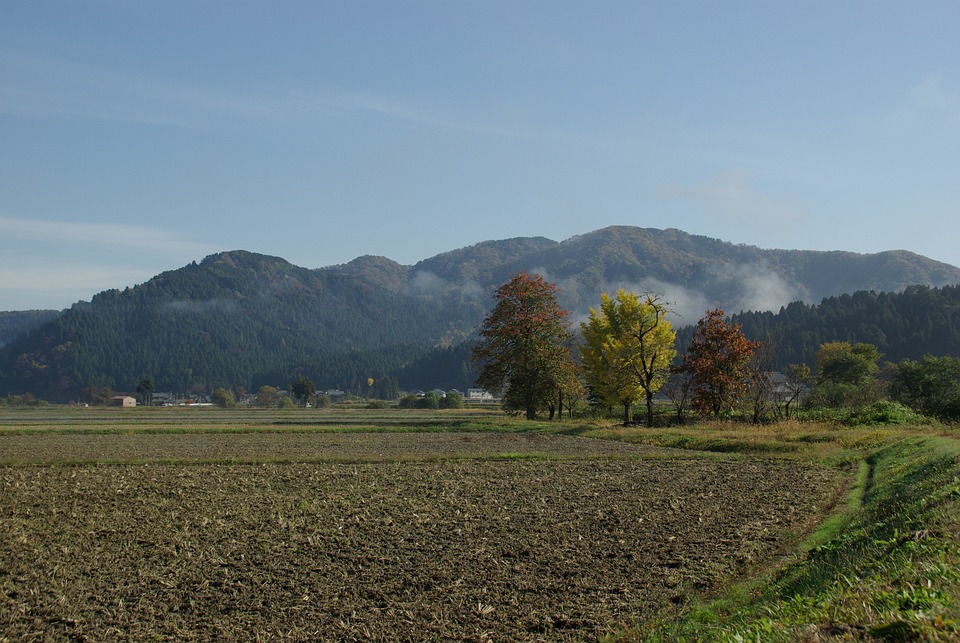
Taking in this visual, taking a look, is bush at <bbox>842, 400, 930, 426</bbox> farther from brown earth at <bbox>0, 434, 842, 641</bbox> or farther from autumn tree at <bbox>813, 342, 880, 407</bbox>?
brown earth at <bbox>0, 434, 842, 641</bbox>

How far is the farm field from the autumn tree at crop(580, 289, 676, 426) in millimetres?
25360

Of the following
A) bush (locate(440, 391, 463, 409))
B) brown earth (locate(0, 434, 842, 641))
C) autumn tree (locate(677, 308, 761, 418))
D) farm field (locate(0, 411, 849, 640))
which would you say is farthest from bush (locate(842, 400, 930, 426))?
bush (locate(440, 391, 463, 409))

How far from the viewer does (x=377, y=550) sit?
14.0 meters

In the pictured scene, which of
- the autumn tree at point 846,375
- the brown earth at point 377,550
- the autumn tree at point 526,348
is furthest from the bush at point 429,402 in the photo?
the brown earth at point 377,550

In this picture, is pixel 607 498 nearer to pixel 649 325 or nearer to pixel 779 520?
pixel 779 520

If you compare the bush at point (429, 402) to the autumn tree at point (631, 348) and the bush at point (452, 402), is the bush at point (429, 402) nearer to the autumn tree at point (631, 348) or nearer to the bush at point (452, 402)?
the bush at point (452, 402)

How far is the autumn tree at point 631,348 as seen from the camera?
54.5m

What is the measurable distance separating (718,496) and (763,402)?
31206mm

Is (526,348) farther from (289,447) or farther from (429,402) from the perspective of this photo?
(429,402)

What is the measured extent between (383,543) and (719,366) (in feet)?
131

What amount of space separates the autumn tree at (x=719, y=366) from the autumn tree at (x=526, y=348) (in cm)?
1127

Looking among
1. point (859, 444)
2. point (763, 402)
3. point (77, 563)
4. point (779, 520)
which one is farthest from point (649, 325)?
point (77, 563)

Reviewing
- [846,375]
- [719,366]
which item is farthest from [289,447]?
[846,375]

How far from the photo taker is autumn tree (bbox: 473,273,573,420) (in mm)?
59031
